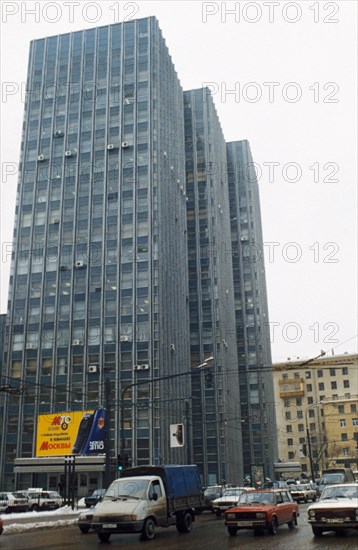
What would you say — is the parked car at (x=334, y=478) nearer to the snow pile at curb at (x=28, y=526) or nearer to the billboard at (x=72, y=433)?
the billboard at (x=72, y=433)

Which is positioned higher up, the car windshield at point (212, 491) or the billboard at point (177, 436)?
the billboard at point (177, 436)

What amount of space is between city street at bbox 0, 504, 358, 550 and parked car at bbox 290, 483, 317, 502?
2770 cm

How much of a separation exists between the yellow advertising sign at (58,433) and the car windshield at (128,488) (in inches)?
1018

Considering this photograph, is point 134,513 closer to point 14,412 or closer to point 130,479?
point 130,479

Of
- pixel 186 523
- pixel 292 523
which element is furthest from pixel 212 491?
pixel 186 523

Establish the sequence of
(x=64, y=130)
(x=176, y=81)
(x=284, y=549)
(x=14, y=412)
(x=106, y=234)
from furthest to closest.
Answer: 1. (x=176, y=81)
2. (x=64, y=130)
3. (x=106, y=234)
4. (x=14, y=412)
5. (x=284, y=549)

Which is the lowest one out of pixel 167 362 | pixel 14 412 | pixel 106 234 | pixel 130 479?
pixel 130 479

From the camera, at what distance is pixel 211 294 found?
10388cm

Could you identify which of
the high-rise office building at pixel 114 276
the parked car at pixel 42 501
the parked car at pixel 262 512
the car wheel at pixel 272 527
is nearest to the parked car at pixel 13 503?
the parked car at pixel 42 501

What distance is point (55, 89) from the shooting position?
91750 mm

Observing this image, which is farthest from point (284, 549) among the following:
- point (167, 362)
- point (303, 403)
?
point (303, 403)

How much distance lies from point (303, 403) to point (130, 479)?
121 metres

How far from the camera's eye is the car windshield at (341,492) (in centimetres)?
1912

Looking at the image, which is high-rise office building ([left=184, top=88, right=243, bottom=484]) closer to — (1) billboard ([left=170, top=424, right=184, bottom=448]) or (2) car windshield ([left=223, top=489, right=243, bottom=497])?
(1) billboard ([left=170, top=424, right=184, bottom=448])
